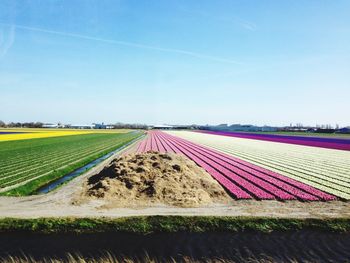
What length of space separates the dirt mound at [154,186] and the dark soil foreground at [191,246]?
3100mm

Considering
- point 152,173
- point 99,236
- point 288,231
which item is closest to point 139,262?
point 99,236

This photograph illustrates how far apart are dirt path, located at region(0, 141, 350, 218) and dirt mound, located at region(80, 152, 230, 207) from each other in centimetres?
76

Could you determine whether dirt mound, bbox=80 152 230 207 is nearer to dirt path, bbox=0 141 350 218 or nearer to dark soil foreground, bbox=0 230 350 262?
dirt path, bbox=0 141 350 218

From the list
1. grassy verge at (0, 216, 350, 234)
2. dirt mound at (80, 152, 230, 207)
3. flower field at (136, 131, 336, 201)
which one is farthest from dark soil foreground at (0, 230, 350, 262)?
flower field at (136, 131, 336, 201)

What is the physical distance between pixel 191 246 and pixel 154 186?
5.67 metres

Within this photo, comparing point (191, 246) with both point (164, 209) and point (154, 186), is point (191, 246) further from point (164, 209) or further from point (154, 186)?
Answer: point (154, 186)

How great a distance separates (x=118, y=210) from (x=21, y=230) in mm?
3223

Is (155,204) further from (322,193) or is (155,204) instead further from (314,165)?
(314,165)

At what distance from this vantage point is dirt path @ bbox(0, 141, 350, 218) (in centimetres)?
1087

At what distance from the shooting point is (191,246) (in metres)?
8.73

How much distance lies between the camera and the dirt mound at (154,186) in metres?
13.0

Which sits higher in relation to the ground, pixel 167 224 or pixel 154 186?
pixel 154 186

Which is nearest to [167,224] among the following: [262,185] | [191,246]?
[191,246]

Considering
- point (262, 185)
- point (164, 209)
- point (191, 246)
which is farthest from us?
point (262, 185)
